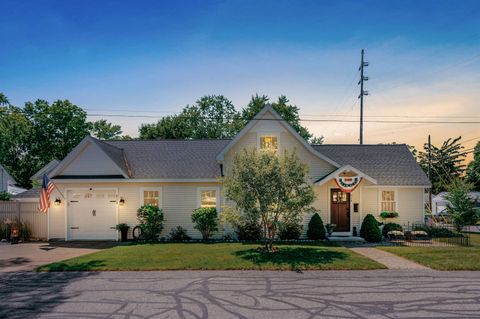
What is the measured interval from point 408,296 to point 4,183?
4834cm

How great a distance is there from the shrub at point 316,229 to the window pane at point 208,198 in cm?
549

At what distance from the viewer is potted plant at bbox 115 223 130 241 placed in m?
17.1

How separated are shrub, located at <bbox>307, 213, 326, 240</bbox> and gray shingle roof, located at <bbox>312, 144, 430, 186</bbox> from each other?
15.7 ft

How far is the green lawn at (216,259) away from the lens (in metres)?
10.8

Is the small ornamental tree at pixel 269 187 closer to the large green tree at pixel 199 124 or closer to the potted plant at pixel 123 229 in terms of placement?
the potted plant at pixel 123 229

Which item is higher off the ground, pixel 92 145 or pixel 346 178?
pixel 92 145

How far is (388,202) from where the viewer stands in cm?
1872

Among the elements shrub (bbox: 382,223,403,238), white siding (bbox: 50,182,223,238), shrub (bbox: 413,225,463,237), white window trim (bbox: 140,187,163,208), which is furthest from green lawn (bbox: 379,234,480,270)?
white window trim (bbox: 140,187,163,208)

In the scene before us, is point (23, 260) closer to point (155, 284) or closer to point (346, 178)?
point (155, 284)

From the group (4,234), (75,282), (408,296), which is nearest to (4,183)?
(4,234)

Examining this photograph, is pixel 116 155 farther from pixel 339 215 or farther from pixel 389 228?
pixel 389 228

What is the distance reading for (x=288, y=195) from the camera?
1263 cm

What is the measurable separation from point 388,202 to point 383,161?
3119 millimetres

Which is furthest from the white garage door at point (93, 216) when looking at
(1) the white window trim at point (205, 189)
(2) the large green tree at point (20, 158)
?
(2) the large green tree at point (20, 158)
